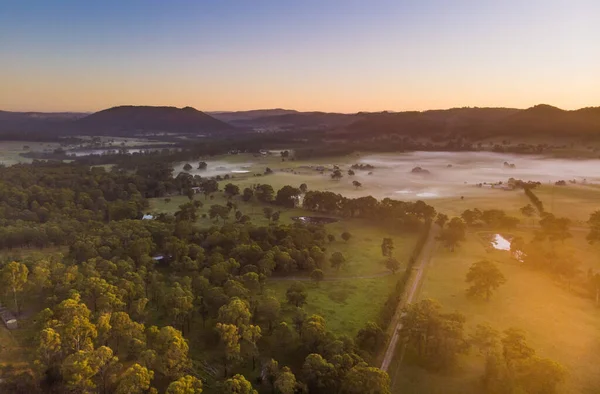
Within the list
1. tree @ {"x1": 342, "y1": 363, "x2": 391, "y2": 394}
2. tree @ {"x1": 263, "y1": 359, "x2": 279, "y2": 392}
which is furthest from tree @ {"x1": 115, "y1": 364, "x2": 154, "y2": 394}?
tree @ {"x1": 342, "y1": 363, "x2": 391, "y2": 394}

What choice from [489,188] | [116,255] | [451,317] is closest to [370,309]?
[451,317]

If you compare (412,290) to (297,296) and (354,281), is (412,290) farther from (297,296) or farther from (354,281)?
(297,296)

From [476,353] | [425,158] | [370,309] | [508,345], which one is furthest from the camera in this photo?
[425,158]

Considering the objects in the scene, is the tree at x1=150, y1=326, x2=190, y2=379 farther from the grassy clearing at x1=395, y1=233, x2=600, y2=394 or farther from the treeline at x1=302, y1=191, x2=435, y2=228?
the treeline at x1=302, y1=191, x2=435, y2=228

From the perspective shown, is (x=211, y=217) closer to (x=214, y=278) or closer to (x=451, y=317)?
(x=214, y=278)

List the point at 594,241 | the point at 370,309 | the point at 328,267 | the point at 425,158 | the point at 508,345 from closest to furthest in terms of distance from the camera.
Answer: the point at 508,345 < the point at 370,309 < the point at 328,267 < the point at 594,241 < the point at 425,158

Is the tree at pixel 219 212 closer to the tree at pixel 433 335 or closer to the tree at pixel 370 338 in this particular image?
the tree at pixel 370 338

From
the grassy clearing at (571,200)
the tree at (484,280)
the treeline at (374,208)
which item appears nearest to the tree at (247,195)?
the treeline at (374,208)
